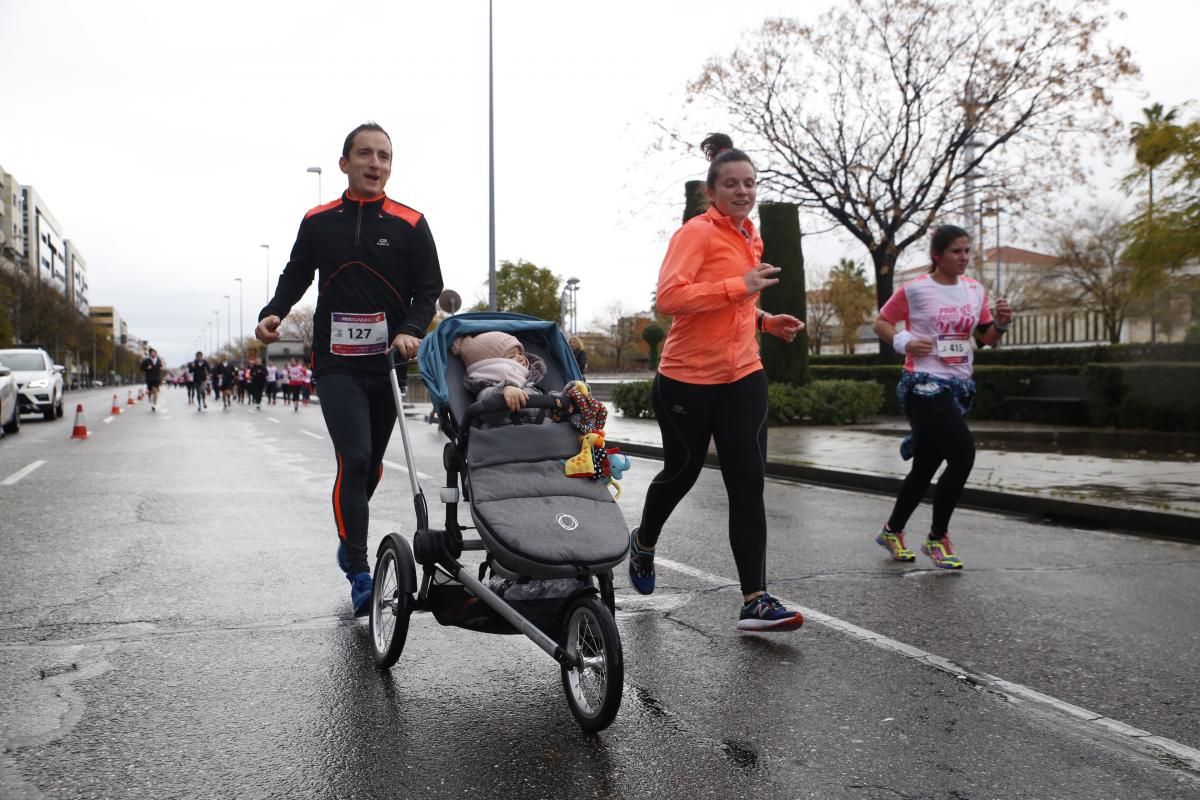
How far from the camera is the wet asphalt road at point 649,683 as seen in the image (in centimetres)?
289

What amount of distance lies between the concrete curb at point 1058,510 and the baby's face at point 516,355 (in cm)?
518

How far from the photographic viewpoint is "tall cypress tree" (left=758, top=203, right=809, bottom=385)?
62.6 feet

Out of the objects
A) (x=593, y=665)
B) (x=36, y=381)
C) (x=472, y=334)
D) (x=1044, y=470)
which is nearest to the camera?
(x=593, y=665)

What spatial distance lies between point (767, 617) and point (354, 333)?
2.07m

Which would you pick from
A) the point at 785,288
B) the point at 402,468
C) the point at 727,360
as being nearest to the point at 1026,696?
the point at 727,360

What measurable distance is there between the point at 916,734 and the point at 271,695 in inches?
82.7

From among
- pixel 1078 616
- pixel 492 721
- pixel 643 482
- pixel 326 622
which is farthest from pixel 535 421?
pixel 643 482

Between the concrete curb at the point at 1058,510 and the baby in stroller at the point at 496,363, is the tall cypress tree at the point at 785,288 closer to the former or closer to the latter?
the concrete curb at the point at 1058,510

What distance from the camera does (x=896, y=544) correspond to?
612 centimetres

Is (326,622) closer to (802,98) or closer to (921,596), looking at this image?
(921,596)

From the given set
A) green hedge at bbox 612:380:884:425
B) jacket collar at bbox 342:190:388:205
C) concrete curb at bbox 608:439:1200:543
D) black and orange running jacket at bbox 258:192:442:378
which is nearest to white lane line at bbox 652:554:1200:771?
black and orange running jacket at bbox 258:192:442:378

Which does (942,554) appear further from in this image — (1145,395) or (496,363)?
(1145,395)

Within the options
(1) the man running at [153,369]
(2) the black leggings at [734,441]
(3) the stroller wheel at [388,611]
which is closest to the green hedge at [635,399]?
(1) the man running at [153,369]

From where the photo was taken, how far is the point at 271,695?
11.8ft
